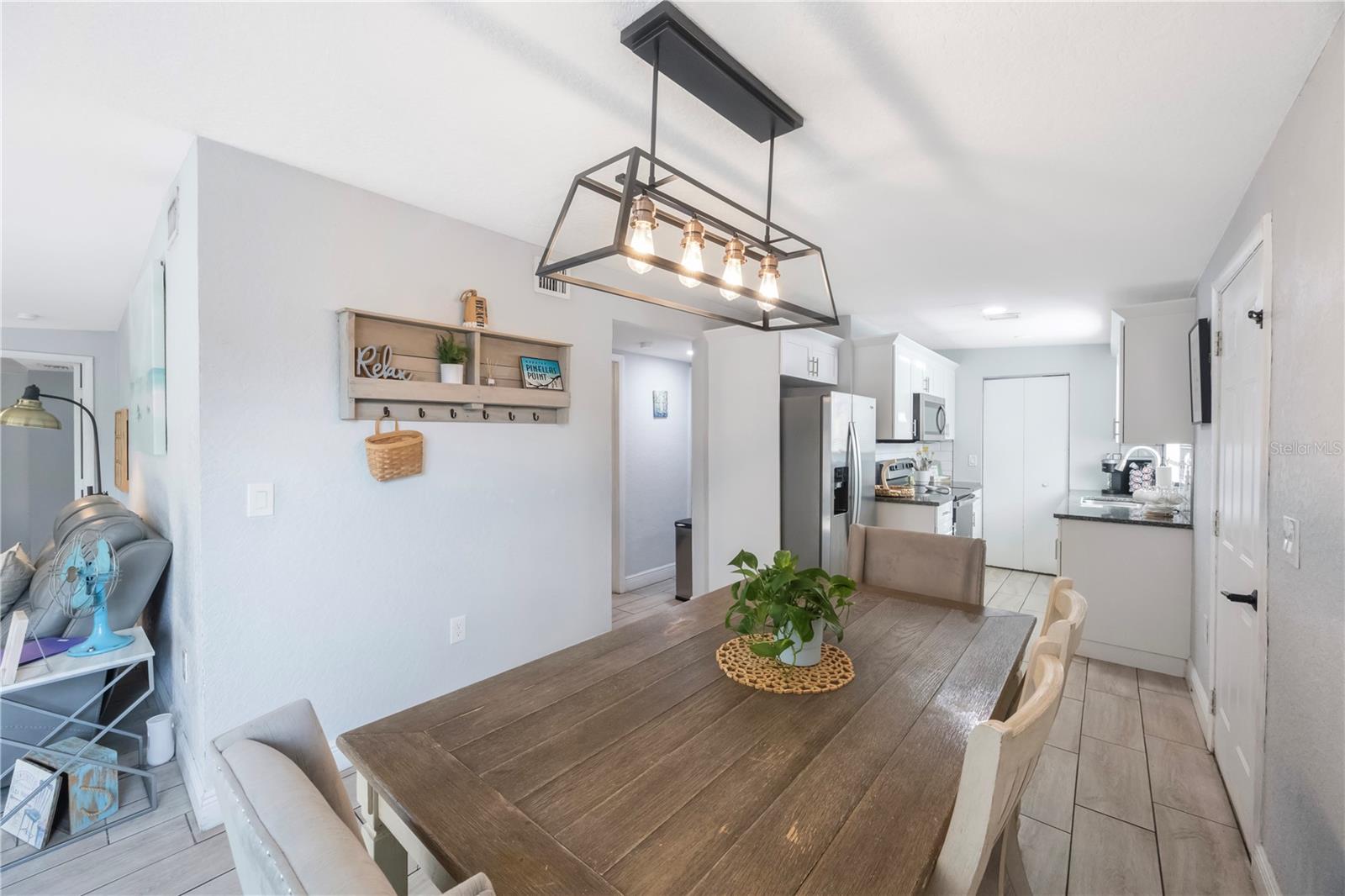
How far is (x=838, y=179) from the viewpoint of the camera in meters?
2.18

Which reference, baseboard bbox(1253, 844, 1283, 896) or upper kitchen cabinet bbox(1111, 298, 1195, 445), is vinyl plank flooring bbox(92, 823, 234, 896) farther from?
upper kitchen cabinet bbox(1111, 298, 1195, 445)

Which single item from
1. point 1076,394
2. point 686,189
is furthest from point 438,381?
point 1076,394

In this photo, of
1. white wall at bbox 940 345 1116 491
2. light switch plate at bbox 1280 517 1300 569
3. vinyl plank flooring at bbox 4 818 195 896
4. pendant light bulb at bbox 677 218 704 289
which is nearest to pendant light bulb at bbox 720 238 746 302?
pendant light bulb at bbox 677 218 704 289

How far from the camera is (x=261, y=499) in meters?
2.08

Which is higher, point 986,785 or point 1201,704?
point 986,785

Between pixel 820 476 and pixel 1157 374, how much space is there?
1.96 metres

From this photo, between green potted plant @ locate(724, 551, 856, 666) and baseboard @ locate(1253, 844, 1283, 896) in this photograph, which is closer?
green potted plant @ locate(724, 551, 856, 666)

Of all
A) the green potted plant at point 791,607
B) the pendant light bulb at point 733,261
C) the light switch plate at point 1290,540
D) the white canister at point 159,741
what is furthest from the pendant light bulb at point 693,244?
the white canister at point 159,741

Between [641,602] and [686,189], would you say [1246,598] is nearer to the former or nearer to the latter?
[686,189]

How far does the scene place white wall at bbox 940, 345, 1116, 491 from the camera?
5562 mm

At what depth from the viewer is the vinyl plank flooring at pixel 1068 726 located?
2.59 metres

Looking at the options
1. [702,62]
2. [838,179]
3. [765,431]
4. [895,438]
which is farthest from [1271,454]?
[895,438]

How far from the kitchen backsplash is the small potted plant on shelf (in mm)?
4221

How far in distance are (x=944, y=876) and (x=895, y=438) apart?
13.5ft
